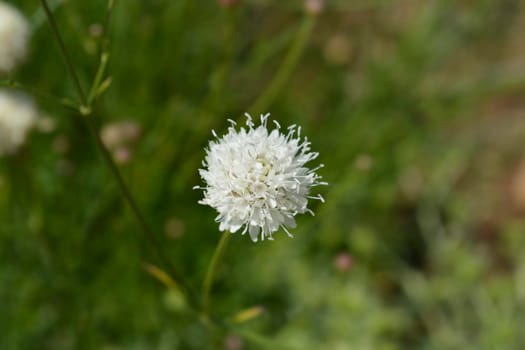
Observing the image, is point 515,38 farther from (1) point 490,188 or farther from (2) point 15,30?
(2) point 15,30

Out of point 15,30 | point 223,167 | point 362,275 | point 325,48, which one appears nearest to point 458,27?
point 325,48

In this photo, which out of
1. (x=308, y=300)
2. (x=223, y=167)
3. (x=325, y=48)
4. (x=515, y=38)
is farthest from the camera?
(x=515, y=38)

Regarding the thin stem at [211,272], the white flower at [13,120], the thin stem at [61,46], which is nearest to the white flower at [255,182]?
the thin stem at [211,272]

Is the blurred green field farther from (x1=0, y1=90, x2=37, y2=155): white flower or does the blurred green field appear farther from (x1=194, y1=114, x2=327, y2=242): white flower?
(x1=194, y1=114, x2=327, y2=242): white flower

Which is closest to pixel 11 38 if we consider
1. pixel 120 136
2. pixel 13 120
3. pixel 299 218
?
pixel 13 120

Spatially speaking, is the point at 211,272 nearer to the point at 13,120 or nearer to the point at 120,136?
the point at 120,136

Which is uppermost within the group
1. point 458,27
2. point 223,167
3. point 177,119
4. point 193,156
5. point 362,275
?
point 458,27

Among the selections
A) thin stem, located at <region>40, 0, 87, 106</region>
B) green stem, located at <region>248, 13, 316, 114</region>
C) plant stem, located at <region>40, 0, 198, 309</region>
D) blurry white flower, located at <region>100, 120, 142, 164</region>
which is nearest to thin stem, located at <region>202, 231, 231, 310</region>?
plant stem, located at <region>40, 0, 198, 309</region>
